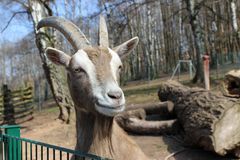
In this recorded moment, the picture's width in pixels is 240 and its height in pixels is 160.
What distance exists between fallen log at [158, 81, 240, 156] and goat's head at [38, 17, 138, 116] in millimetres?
3509

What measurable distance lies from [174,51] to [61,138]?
121ft

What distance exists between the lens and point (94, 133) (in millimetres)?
3953

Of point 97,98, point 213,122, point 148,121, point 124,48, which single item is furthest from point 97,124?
point 148,121

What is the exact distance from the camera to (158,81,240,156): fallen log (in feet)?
24.1

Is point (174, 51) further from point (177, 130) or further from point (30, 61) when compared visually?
point (177, 130)

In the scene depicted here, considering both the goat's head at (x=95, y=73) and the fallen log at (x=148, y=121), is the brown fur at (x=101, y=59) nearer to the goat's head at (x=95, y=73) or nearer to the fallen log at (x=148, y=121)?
the goat's head at (x=95, y=73)

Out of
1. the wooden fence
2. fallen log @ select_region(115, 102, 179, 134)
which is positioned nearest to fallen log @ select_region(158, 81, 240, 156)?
fallen log @ select_region(115, 102, 179, 134)

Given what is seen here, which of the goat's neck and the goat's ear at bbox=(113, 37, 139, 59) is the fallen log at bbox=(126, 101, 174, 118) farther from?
the goat's neck

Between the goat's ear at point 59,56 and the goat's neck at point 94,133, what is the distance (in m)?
0.58

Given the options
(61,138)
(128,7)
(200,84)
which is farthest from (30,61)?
(61,138)

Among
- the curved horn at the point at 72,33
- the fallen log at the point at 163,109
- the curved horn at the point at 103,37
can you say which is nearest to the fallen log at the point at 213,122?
the fallen log at the point at 163,109

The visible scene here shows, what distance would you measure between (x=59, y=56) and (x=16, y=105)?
1963cm

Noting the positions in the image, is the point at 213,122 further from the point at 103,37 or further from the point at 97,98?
the point at 97,98

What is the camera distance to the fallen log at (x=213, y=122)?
24.1 ft
